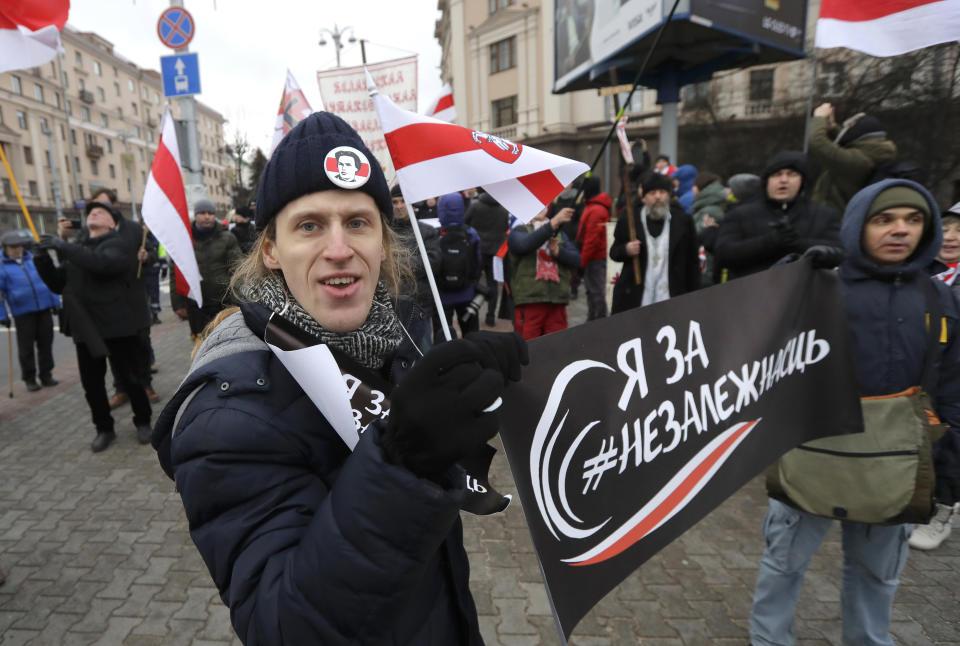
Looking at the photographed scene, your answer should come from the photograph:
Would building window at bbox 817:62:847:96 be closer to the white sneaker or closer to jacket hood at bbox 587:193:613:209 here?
jacket hood at bbox 587:193:613:209

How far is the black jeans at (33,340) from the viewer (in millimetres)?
6844

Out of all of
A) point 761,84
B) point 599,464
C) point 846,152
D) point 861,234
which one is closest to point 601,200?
point 846,152

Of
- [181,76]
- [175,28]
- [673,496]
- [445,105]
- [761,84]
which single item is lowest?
[673,496]

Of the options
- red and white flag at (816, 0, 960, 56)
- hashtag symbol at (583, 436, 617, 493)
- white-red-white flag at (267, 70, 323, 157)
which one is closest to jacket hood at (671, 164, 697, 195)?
white-red-white flag at (267, 70, 323, 157)

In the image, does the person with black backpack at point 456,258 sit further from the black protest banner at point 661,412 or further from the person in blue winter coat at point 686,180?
the person in blue winter coat at point 686,180

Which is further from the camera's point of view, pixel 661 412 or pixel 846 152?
pixel 846 152

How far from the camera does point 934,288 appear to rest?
87.2 inches

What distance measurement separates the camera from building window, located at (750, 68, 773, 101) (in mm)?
27000

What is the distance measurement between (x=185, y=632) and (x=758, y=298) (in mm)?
3108

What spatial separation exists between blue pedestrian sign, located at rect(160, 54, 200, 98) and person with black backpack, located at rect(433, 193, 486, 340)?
4675mm

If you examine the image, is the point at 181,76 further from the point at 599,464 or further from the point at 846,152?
the point at 599,464

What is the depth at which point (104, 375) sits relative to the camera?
5039 millimetres

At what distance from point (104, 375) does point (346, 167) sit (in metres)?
4.99

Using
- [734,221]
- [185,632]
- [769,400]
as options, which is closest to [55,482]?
[185,632]
